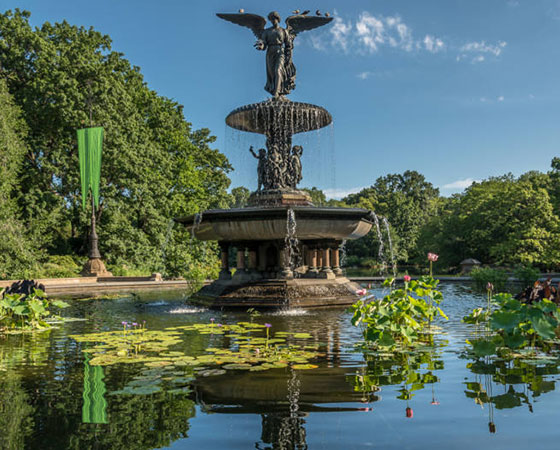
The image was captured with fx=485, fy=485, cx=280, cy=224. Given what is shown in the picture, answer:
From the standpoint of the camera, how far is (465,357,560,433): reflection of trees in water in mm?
3574

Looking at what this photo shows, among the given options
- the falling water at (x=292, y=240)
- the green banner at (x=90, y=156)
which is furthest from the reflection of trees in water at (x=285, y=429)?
the green banner at (x=90, y=156)

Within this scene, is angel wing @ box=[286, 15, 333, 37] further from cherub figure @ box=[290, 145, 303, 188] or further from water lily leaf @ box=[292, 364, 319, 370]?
water lily leaf @ box=[292, 364, 319, 370]

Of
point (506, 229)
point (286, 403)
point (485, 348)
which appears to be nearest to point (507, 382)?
point (485, 348)

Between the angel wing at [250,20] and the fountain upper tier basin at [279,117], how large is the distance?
2457 millimetres

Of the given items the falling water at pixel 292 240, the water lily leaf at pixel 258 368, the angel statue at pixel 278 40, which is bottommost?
the water lily leaf at pixel 258 368

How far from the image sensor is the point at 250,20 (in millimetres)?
14203

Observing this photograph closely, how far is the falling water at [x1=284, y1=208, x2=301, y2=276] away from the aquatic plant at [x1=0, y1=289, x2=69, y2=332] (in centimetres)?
510

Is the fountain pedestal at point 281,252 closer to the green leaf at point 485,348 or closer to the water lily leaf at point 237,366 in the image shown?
the water lily leaf at point 237,366

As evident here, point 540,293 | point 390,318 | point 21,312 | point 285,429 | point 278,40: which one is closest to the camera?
point 285,429

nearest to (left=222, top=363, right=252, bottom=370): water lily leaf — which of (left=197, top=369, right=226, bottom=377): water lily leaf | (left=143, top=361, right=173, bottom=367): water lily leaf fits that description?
(left=197, top=369, right=226, bottom=377): water lily leaf

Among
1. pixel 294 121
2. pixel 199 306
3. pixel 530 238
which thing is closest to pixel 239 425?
pixel 199 306

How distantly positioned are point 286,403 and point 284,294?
697 cm

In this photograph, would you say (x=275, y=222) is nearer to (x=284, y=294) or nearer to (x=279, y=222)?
(x=279, y=222)

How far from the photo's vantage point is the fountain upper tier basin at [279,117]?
1309 centimetres
